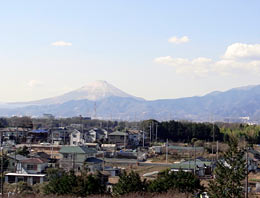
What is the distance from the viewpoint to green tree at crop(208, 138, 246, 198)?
34.9ft

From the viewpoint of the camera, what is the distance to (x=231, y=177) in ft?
35.2

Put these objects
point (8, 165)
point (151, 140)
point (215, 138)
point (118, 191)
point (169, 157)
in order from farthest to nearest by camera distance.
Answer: point (151, 140) < point (215, 138) < point (169, 157) < point (8, 165) < point (118, 191)

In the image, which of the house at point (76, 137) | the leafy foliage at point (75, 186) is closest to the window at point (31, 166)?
the leafy foliage at point (75, 186)

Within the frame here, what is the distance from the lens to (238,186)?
10836 mm

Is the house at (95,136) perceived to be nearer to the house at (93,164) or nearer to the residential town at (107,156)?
the residential town at (107,156)

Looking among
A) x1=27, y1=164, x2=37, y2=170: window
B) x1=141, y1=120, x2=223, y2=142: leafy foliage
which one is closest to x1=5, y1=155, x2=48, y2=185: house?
x1=27, y1=164, x2=37, y2=170: window

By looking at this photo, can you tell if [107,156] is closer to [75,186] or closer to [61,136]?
[61,136]

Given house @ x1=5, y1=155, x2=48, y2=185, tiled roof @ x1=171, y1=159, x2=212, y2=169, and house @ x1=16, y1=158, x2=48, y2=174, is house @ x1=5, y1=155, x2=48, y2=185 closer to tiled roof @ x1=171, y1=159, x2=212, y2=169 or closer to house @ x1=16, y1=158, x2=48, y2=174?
house @ x1=16, y1=158, x2=48, y2=174

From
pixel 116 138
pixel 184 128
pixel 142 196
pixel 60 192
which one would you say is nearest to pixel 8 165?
pixel 60 192

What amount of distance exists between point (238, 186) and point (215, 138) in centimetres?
2486

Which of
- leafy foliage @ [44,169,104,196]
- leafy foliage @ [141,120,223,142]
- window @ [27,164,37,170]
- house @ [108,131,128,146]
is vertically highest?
leafy foliage @ [141,120,223,142]

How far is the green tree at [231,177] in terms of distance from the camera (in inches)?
419

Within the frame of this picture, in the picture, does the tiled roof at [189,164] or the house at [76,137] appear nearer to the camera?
the tiled roof at [189,164]

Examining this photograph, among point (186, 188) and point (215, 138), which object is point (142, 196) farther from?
point (215, 138)
